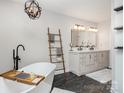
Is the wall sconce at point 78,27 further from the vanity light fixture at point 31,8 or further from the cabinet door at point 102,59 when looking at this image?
the vanity light fixture at point 31,8

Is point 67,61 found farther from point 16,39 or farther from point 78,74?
point 16,39

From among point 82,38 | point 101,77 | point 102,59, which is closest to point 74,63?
point 101,77

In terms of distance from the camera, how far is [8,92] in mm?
2107

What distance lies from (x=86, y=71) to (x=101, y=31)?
2.52 metres

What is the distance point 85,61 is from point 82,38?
4.13 feet

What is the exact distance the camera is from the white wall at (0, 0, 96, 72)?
3117mm

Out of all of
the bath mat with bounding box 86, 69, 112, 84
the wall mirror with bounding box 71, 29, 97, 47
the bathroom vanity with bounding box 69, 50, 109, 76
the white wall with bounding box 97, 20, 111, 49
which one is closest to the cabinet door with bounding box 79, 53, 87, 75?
the bathroom vanity with bounding box 69, 50, 109, 76

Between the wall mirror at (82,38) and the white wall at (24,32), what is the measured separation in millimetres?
479

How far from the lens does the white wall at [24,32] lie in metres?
3.12

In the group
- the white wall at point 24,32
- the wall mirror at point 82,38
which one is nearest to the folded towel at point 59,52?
the white wall at point 24,32

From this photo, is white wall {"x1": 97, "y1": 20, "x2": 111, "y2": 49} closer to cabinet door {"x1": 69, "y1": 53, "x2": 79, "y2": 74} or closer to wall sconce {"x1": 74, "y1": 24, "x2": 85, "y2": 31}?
wall sconce {"x1": 74, "y1": 24, "x2": 85, "y2": 31}

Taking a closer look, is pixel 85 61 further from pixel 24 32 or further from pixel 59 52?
pixel 24 32

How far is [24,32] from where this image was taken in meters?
3.51

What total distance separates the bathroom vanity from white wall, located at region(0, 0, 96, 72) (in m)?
0.73
